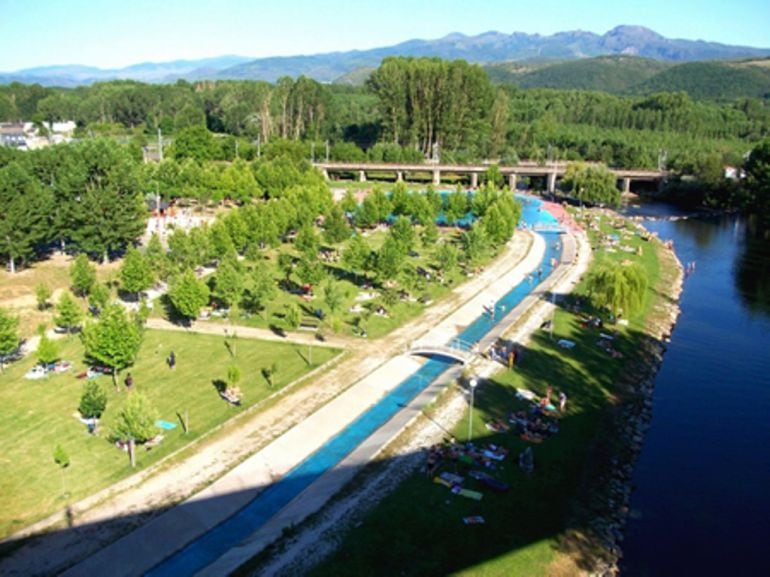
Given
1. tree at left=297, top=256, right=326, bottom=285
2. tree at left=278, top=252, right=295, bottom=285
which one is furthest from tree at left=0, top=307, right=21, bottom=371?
tree at left=278, top=252, right=295, bottom=285

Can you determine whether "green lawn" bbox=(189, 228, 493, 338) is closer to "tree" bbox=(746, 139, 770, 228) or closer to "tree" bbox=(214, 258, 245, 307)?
"tree" bbox=(214, 258, 245, 307)

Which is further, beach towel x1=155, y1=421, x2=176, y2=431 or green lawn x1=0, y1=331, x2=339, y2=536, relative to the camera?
beach towel x1=155, y1=421, x2=176, y2=431

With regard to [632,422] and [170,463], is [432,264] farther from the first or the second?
[170,463]

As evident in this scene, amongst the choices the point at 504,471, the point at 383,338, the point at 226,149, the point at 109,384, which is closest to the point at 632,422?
the point at 504,471

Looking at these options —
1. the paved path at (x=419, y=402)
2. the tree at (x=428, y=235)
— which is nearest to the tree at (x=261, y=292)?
the paved path at (x=419, y=402)

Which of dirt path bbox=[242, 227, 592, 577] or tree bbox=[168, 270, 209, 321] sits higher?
tree bbox=[168, 270, 209, 321]

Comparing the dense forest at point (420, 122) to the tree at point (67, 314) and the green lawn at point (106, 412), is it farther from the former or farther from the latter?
the green lawn at point (106, 412)
